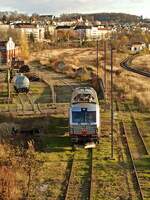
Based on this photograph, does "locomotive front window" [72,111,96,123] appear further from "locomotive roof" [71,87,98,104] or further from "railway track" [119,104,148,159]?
"railway track" [119,104,148,159]

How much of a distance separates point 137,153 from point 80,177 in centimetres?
466

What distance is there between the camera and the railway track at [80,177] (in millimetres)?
17705

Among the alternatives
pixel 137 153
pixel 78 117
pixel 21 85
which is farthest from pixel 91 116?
pixel 21 85

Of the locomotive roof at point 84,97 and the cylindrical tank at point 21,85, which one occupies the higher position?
the locomotive roof at point 84,97

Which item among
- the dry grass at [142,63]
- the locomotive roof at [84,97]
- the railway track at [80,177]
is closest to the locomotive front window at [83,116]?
the locomotive roof at [84,97]

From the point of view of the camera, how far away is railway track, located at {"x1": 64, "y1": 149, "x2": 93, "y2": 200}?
17705 mm

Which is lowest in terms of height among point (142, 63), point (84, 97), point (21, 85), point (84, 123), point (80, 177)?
point (142, 63)

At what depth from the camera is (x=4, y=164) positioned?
20.6 metres

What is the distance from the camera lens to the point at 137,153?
23453 mm

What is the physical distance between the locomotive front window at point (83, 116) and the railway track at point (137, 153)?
2316 mm

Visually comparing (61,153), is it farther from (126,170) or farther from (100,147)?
(126,170)

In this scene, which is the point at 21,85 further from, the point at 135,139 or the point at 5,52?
the point at 5,52

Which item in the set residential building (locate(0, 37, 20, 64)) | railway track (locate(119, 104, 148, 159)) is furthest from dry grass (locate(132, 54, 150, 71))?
railway track (locate(119, 104, 148, 159))

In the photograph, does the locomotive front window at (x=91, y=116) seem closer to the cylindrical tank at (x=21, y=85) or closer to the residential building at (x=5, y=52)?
the cylindrical tank at (x=21, y=85)
